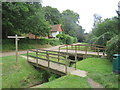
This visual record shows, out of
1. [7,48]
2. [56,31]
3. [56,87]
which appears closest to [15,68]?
[56,87]

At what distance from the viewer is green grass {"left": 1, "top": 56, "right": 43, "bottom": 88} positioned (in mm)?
4973

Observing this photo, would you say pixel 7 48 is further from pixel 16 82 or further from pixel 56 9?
pixel 56 9

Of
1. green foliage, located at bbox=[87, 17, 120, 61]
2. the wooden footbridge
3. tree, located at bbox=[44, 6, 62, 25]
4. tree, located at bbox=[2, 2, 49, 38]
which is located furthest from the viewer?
tree, located at bbox=[44, 6, 62, 25]

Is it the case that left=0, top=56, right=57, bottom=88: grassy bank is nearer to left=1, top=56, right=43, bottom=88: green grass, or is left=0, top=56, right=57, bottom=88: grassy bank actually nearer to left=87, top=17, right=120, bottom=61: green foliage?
left=1, top=56, right=43, bottom=88: green grass

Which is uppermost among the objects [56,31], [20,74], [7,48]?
[56,31]

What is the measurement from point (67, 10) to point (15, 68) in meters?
43.2

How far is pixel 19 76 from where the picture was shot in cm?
553

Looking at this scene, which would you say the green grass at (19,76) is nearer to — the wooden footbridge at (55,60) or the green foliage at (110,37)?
the wooden footbridge at (55,60)

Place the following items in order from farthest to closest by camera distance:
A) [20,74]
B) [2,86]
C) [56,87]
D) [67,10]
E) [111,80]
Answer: [67,10] < [20,74] < [2,86] < [111,80] < [56,87]

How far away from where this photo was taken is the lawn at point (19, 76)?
Result: 4.98 m

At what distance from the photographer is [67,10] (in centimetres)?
4494

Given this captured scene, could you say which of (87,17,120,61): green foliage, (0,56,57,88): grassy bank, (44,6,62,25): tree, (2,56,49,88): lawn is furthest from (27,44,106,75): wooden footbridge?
(44,6,62,25): tree

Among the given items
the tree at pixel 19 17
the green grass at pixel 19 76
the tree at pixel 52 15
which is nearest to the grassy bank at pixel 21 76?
the green grass at pixel 19 76

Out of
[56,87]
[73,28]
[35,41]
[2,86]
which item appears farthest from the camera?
[73,28]
